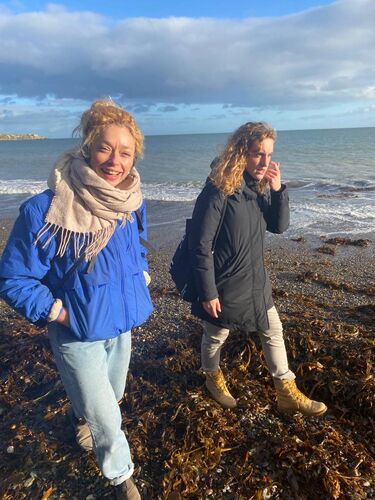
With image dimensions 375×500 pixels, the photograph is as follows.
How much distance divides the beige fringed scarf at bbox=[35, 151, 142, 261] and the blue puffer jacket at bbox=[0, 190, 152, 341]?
52mm

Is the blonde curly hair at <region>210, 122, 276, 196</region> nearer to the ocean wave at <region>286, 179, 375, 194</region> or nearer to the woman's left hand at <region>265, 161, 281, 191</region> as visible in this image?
the woman's left hand at <region>265, 161, 281, 191</region>

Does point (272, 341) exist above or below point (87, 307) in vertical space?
below

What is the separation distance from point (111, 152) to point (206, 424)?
221 cm

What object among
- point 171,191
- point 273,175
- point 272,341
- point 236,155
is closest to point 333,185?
point 171,191

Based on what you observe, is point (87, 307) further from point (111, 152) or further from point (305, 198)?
point (305, 198)

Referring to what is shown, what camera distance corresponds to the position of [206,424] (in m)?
3.15

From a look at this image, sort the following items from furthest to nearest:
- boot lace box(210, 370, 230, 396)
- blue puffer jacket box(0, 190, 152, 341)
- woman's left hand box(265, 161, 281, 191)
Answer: boot lace box(210, 370, 230, 396) < woman's left hand box(265, 161, 281, 191) < blue puffer jacket box(0, 190, 152, 341)

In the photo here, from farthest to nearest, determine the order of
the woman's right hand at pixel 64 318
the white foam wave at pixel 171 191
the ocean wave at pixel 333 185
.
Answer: the ocean wave at pixel 333 185 → the white foam wave at pixel 171 191 → the woman's right hand at pixel 64 318

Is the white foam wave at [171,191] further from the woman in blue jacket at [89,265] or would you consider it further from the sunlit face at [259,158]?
the woman in blue jacket at [89,265]

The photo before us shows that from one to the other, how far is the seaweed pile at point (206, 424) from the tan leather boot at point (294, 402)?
7cm

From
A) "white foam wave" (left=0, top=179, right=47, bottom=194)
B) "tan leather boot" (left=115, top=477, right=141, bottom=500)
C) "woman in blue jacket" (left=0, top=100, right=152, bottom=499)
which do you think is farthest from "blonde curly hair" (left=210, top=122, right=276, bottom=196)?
"white foam wave" (left=0, top=179, right=47, bottom=194)

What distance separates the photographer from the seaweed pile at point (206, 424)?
2.72m

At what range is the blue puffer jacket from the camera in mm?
2170

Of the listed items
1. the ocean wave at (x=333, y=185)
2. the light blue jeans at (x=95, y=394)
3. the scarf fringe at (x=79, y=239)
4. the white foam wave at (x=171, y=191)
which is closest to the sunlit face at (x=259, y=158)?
the scarf fringe at (x=79, y=239)
